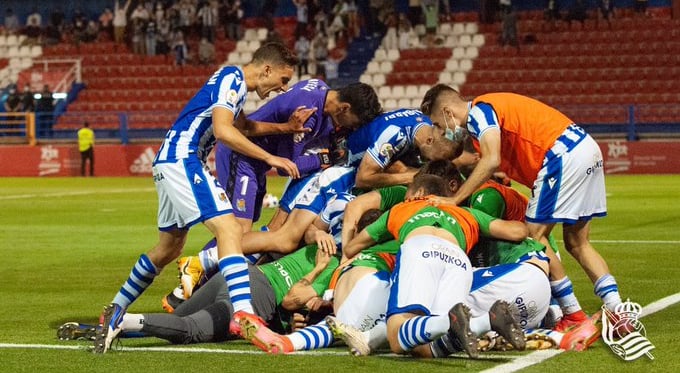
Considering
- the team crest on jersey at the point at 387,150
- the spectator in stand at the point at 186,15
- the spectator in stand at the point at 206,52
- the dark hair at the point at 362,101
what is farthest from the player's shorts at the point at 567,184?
the spectator in stand at the point at 186,15

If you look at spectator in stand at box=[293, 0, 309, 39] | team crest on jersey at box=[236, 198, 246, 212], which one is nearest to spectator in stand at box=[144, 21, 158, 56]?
spectator in stand at box=[293, 0, 309, 39]

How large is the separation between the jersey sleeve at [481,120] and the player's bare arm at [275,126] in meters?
1.98

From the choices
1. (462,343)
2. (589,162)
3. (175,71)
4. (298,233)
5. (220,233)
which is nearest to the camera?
(462,343)

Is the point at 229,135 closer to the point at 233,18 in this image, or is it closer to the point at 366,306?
the point at 366,306

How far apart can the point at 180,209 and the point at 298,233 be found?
5.90ft

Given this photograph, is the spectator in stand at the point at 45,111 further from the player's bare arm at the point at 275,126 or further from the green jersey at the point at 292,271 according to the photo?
the green jersey at the point at 292,271

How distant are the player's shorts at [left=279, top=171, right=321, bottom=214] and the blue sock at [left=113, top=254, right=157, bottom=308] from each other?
222 centimetres

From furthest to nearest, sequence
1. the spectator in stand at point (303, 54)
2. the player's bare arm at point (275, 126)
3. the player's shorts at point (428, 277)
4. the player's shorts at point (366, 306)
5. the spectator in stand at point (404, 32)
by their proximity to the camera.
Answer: the spectator in stand at point (404, 32) < the spectator in stand at point (303, 54) < the player's bare arm at point (275, 126) < the player's shorts at point (366, 306) < the player's shorts at point (428, 277)

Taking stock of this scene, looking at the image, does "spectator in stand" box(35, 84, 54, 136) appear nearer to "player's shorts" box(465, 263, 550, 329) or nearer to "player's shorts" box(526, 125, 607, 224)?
"player's shorts" box(526, 125, 607, 224)

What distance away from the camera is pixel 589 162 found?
9.38 m

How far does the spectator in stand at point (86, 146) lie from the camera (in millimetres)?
38062

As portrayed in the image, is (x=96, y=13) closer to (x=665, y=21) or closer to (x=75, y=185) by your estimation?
(x=75, y=185)

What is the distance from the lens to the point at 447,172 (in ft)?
31.7

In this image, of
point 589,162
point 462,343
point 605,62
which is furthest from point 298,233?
point 605,62
